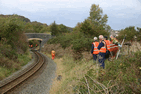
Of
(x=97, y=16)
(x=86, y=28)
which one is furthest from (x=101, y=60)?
(x=97, y=16)

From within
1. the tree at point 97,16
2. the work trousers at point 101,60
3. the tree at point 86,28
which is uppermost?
the tree at point 97,16

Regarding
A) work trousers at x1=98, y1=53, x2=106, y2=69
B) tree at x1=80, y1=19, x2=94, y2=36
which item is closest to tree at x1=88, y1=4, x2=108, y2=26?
tree at x1=80, y1=19, x2=94, y2=36

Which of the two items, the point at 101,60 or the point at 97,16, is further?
the point at 97,16

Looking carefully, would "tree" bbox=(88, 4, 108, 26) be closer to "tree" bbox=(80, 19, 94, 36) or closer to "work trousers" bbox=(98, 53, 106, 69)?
"tree" bbox=(80, 19, 94, 36)

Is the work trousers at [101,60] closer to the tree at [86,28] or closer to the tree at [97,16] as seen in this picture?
the tree at [86,28]

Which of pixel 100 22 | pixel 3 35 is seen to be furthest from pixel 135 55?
pixel 100 22

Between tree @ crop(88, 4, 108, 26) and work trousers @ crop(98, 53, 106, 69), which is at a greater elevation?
tree @ crop(88, 4, 108, 26)

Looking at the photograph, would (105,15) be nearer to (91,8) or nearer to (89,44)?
(91,8)

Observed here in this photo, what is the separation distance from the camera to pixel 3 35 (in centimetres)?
1231

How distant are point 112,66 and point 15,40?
44.8 ft

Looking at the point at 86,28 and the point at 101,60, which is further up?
the point at 86,28

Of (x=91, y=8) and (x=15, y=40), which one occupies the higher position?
(x=91, y=8)

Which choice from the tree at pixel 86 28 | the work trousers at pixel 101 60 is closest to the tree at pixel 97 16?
the tree at pixel 86 28

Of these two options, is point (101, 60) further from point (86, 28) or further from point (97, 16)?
point (97, 16)
